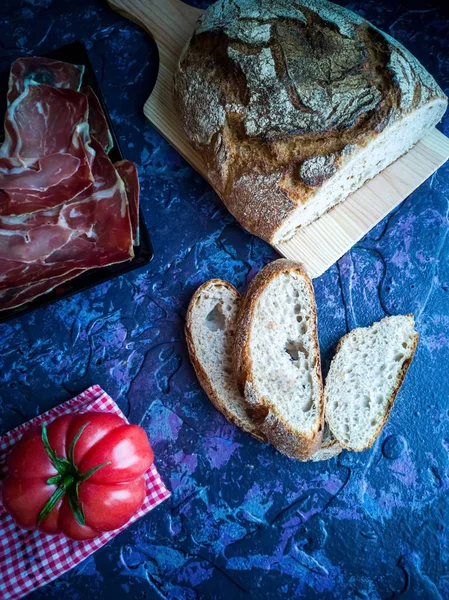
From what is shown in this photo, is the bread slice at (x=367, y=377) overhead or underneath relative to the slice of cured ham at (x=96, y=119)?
underneath

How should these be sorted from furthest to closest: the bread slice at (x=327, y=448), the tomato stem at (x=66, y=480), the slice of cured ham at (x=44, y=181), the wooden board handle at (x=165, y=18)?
the wooden board handle at (x=165, y=18) < the bread slice at (x=327, y=448) < the slice of cured ham at (x=44, y=181) < the tomato stem at (x=66, y=480)

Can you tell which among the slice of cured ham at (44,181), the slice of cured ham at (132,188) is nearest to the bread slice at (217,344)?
the slice of cured ham at (132,188)

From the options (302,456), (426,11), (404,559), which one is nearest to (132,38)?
(426,11)

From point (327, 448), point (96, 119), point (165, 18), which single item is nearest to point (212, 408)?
point (327, 448)

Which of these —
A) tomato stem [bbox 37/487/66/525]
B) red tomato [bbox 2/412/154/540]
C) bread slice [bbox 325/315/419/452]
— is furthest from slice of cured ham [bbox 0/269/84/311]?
bread slice [bbox 325/315/419/452]

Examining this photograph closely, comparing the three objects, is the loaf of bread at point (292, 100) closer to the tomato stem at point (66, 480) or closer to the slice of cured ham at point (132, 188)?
the slice of cured ham at point (132, 188)

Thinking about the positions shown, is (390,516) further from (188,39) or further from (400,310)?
(188,39)
